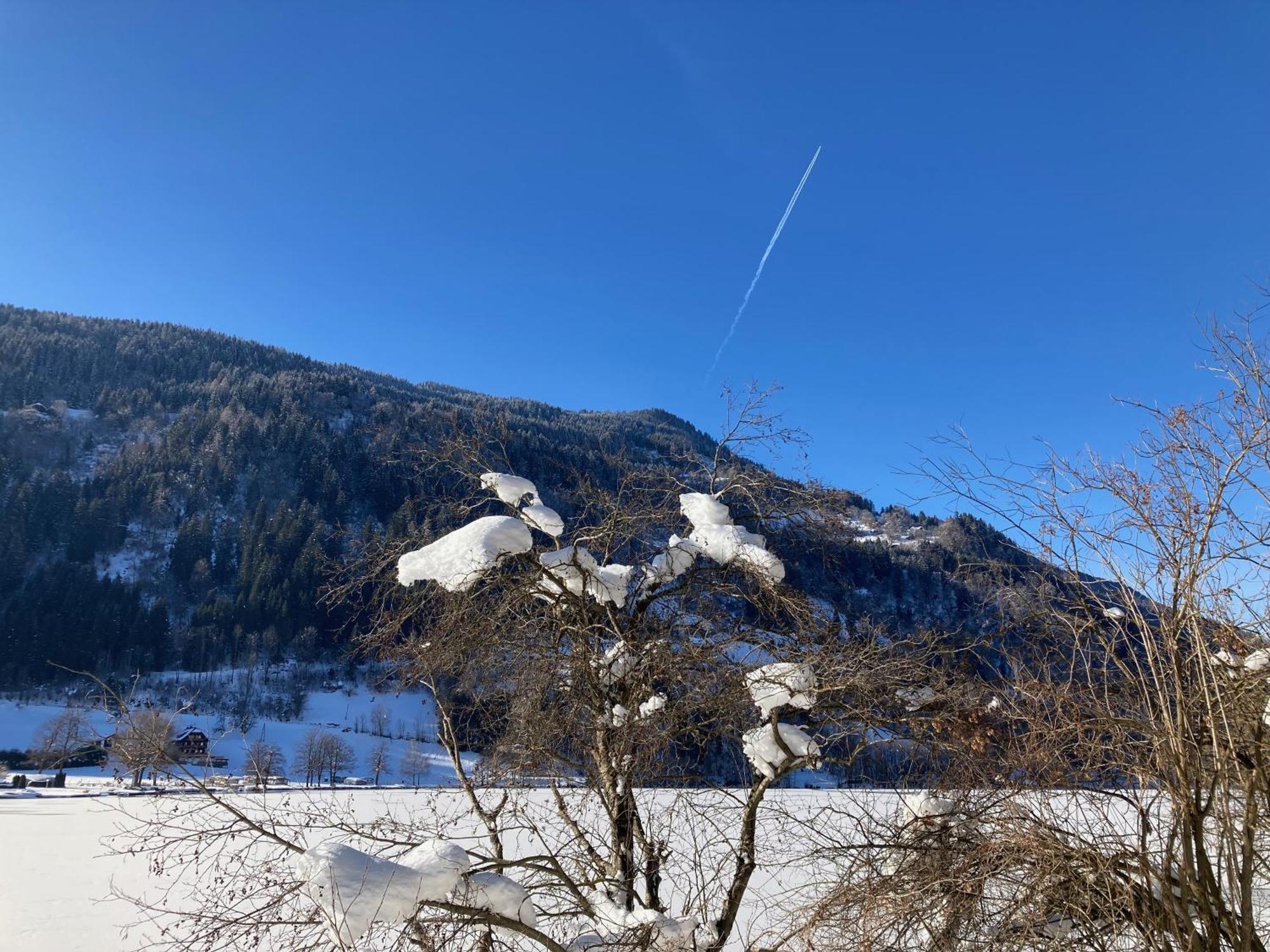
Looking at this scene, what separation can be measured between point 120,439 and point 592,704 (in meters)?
201

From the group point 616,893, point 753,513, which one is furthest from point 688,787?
point 753,513

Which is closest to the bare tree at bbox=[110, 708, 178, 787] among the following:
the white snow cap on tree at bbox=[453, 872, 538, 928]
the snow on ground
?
the white snow cap on tree at bbox=[453, 872, 538, 928]

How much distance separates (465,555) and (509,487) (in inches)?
29.6

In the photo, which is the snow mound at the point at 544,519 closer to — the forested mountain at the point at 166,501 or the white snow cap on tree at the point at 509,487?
the white snow cap on tree at the point at 509,487

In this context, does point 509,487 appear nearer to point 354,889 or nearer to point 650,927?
point 354,889

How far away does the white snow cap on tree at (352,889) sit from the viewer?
313cm

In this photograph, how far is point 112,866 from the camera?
18312mm

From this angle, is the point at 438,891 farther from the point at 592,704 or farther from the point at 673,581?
the point at 673,581

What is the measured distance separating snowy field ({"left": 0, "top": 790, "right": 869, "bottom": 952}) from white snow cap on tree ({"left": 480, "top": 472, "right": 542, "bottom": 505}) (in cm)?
190

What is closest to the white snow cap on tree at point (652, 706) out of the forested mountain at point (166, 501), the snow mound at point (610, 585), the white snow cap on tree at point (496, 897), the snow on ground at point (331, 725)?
the snow mound at point (610, 585)

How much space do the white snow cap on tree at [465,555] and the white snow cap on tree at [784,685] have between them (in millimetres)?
1510

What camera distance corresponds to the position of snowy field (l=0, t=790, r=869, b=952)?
489 centimetres

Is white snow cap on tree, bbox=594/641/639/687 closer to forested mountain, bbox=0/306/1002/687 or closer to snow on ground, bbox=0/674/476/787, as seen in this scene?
forested mountain, bbox=0/306/1002/687

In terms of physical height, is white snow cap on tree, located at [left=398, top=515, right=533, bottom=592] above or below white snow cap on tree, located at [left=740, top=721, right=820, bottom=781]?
above
